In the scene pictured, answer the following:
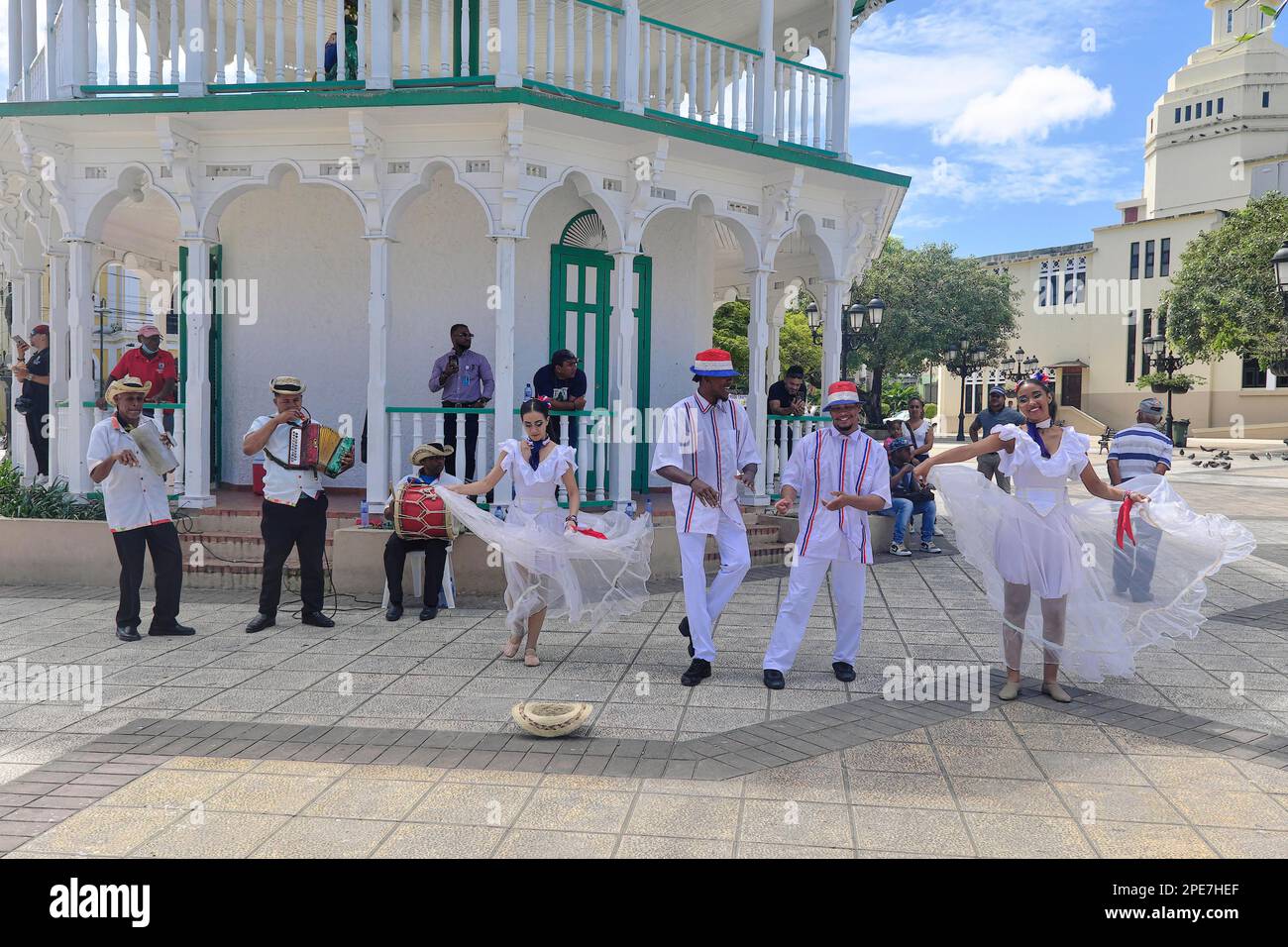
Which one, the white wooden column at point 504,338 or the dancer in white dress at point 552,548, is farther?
the white wooden column at point 504,338

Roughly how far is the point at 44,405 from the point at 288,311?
300cm

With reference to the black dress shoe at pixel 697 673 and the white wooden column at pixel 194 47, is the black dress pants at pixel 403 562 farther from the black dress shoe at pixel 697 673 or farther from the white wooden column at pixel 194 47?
the white wooden column at pixel 194 47

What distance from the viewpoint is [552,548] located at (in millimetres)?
6559

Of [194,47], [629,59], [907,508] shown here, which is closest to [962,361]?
[907,508]

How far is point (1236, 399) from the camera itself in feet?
164

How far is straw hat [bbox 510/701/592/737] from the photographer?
5.13 metres

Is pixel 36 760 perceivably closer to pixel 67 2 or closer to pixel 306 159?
pixel 306 159

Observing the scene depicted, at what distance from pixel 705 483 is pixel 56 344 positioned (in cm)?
818

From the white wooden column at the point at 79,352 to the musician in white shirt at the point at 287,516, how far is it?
11.5 ft

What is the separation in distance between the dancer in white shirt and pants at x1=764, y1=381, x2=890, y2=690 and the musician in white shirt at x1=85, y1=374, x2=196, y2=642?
185 inches

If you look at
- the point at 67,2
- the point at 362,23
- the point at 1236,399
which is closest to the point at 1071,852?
the point at 362,23

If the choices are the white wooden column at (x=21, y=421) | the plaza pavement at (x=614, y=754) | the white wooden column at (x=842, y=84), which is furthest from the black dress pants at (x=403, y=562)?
the white wooden column at (x=842, y=84)

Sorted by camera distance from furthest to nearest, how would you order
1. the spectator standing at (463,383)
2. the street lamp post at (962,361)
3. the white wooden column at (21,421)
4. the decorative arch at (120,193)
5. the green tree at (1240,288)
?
the street lamp post at (962,361) → the green tree at (1240,288) → the white wooden column at (21,421) → the spectator standing at (463,383) → the decorative arch at (120,193)

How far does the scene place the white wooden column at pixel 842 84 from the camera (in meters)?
11.8
